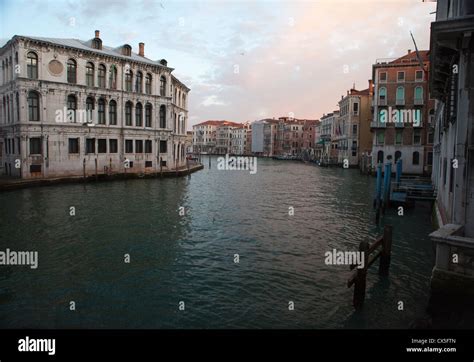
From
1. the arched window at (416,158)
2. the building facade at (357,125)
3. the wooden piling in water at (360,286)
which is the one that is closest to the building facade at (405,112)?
the arched window at (416,158)

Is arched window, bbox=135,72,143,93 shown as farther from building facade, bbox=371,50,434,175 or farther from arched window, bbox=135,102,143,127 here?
building facade, bbox=371,50,434,175

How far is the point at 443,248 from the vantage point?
682 centimetres

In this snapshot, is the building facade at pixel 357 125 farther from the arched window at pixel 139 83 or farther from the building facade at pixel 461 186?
the building facade at pixel 461 186

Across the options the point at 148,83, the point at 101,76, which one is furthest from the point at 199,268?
the point at 148,83

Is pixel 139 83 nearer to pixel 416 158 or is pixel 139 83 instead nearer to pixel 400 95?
pixel 400 95

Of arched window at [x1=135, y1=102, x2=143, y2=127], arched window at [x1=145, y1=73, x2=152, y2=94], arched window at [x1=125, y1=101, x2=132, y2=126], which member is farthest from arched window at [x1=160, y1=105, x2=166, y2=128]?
arched window at [x1=125, y1=101, x2=132, y2=126]

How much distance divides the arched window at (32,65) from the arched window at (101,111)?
5.11 metres

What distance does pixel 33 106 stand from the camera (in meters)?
25.9

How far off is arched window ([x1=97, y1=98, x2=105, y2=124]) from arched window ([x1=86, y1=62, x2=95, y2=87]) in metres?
1.46

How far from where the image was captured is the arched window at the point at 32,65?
995 inches

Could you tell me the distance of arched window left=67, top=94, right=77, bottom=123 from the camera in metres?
27.8
